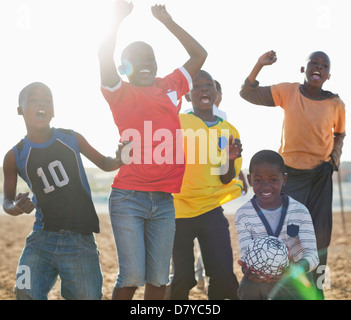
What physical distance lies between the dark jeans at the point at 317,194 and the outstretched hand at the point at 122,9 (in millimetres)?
1969

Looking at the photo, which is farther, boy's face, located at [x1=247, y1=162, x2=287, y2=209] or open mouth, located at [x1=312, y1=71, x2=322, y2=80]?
open mouth, located at [x1=312, y1=71, x2=322, y2=80]

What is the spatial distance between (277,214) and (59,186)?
5.18 ft

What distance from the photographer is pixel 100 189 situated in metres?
36.2

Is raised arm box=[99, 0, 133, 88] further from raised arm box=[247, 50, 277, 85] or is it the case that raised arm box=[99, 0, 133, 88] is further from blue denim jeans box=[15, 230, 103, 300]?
raised arm box=[247, 50, 277, 85]

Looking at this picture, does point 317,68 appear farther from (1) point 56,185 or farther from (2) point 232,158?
(1) point 56,185

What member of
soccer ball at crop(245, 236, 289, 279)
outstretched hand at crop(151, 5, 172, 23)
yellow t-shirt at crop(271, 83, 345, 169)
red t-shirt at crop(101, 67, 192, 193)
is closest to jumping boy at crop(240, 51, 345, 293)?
yellow t-shirt at crop(271, 83, 345, 169)

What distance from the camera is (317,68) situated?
4.27 metres

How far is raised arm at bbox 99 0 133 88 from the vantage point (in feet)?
10.9

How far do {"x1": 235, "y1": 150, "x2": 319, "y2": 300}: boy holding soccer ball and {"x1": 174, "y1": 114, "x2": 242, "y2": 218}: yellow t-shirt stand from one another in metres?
0.58

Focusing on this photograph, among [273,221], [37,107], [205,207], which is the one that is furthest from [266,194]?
[37,107]

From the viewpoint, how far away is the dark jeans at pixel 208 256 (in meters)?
4.04

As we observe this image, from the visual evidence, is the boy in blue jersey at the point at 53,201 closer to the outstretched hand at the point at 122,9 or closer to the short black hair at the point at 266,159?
the outstretched hand at the point at 122,9

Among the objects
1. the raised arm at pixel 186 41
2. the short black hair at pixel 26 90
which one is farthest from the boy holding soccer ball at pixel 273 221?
the short black hair at pixel 26 90

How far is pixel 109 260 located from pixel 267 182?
5940mm
